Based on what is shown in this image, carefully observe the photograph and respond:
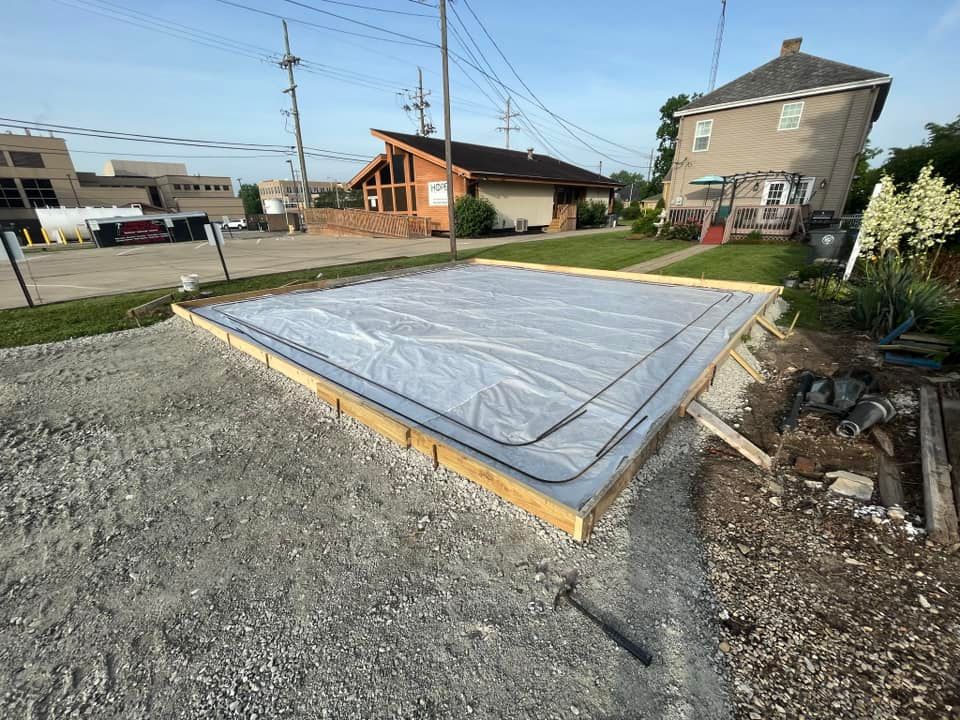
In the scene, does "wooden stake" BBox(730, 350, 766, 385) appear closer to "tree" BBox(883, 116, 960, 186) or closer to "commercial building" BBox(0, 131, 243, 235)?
"tree" BBox(883, 116, 960, 186)

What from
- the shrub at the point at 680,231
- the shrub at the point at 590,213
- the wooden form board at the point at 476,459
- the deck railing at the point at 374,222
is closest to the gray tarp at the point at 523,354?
the wooden form board at the point at 476,459

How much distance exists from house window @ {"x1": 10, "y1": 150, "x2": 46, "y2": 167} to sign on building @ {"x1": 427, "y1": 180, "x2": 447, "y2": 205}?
135 feet

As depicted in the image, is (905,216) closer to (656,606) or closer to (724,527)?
(724,527)

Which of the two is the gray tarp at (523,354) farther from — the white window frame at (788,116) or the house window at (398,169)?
the house window at (398,169)

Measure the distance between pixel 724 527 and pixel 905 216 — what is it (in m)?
5.91

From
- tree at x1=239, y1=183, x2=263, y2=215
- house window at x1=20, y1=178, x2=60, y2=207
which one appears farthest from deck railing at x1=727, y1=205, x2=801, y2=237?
tree at x1=239, y1=183, x2=263, y2=215

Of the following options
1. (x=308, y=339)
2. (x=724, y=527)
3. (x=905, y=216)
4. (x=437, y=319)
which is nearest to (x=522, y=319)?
(x=437, y=319)

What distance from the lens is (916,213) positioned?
526 centimetres

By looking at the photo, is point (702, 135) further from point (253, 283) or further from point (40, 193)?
point (40, 193)

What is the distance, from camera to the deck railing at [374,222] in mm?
18031

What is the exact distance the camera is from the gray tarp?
258cm

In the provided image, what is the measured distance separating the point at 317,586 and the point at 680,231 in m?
15.8

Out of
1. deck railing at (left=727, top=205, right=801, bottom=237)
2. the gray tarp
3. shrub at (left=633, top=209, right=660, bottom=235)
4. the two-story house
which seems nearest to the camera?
the gray tarp

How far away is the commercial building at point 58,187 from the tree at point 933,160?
141 feet
